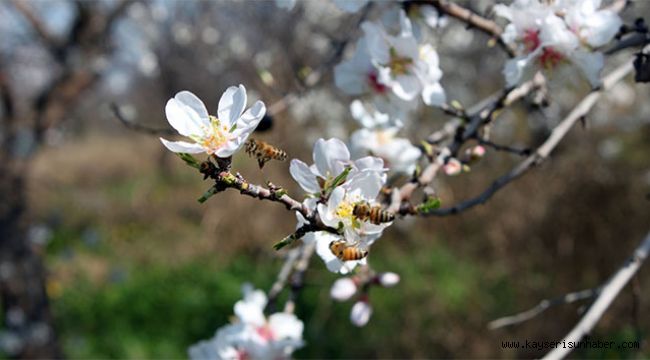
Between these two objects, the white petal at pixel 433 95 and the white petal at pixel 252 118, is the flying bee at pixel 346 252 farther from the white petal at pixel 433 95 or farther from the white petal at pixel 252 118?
the white petal at pixel 433 95

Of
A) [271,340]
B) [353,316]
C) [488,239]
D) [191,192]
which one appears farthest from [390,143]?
[191,192]

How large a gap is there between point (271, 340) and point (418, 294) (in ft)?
11.7

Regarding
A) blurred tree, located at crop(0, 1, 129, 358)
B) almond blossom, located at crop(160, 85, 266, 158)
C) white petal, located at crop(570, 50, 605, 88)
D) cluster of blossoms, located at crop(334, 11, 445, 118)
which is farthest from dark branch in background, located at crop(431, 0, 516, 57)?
blurred tree, located at crop(0, 1, 129, 358)

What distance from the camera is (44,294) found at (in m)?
4.05

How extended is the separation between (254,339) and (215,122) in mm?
611

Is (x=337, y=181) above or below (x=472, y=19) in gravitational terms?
below

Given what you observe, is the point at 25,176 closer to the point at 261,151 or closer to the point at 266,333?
the point at 266,333

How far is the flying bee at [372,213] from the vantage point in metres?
0.84

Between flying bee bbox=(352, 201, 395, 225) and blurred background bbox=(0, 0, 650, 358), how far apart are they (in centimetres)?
92

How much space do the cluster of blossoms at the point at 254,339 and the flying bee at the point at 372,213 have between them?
0.55 metres

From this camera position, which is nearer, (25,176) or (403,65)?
(403,65)

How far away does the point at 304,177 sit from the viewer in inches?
35.8

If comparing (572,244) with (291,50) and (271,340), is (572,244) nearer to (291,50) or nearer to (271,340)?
(271,340)

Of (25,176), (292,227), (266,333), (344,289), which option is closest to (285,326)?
(266,333)
